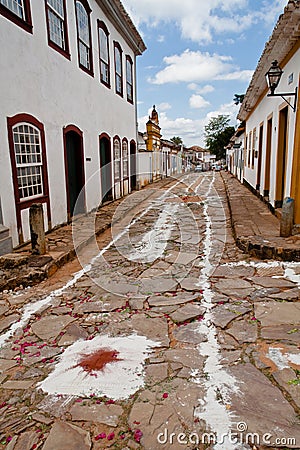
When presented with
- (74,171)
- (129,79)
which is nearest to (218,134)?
(129,79)

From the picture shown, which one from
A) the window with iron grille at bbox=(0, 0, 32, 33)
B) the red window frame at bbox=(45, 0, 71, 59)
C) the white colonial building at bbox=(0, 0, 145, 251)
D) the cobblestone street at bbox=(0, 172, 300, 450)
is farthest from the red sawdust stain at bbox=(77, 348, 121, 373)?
the red window frame at bbox=(45, 0, 71, 59)

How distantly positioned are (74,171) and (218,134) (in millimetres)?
42740

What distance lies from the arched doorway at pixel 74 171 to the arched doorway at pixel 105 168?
182 cm

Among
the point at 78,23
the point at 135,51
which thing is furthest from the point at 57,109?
the point at 135,51

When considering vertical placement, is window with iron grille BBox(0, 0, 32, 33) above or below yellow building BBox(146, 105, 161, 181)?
above

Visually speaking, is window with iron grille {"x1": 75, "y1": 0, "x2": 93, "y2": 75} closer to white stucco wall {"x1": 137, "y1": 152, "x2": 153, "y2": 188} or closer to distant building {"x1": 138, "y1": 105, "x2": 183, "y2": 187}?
distant building {"x1": 138, "y1": 105, "x2": 183, "y2": 187}

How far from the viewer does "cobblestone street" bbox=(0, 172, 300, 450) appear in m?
2.01

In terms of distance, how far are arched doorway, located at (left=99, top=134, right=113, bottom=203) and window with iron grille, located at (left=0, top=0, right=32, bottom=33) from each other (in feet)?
15.4

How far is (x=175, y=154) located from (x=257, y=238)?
27.5 m

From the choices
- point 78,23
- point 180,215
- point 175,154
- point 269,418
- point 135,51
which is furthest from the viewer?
point 175,154

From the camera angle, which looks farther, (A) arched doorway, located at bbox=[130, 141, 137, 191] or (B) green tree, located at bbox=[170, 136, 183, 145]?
(B) green tree, located at bbox=[170, 136, 183, 145]

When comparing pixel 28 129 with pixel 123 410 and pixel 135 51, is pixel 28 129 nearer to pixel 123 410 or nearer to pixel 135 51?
pixel 123 410

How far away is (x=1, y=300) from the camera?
3986 millimetres

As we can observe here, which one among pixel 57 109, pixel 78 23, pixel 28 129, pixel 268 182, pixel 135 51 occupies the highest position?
pixel 135 51
